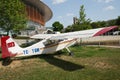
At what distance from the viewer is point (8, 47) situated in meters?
15.4

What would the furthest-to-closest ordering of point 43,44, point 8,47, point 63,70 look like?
point 43,44 < point 8,47 < point 63,70

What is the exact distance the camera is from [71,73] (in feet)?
40.4

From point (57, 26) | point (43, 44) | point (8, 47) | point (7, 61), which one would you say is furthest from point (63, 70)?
point (57, 26)

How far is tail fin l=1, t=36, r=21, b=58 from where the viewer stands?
1498 centimetres

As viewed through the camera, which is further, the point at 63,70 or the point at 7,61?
the point at 7,61

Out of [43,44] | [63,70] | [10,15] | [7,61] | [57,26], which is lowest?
[63,70]

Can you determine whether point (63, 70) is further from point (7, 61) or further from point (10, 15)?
point (10, 15)

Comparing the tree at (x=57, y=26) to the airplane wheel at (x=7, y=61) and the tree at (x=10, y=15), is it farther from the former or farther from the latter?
the airplane wheel at (x=7, y=61)

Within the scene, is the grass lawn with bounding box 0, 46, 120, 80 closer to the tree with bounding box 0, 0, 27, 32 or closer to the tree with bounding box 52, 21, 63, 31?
the tree with bounding box 0, 0, 27, 32

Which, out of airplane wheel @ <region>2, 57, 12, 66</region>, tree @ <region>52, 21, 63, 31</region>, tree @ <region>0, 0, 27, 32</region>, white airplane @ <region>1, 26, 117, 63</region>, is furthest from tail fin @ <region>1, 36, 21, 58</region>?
tree @ <region>52, 21, 63, 31</region>

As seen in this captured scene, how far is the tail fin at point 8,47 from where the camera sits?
1498 cm

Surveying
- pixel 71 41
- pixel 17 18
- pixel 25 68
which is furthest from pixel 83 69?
pixel 17 18

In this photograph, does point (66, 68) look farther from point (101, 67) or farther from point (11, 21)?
point (11, 21)

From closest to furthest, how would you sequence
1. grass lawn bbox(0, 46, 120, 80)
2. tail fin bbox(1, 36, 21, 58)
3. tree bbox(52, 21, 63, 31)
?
1. grass lawn bbox(0, 46, 120, 80)
2. tail fin bbox(1, 36, 21, 58)
3. tree bbox(52, 21, 63, 31)
